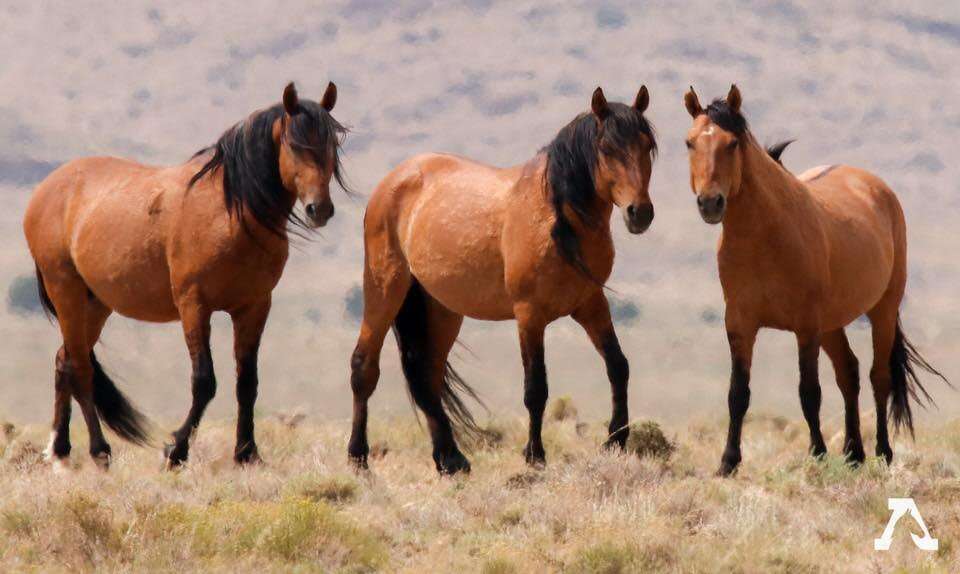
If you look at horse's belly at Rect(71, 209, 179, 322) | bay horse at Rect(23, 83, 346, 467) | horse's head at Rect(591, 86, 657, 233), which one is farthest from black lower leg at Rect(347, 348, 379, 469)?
horse's head at Rect(591, 86, 657, 233)

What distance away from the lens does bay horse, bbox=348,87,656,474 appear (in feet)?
35.3

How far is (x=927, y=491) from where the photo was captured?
10.8 m

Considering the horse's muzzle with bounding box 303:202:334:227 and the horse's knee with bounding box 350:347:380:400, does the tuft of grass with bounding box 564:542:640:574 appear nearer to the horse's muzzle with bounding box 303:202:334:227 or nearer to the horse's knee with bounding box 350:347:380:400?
the horse's muzzle with bounding box 303:202:334:227

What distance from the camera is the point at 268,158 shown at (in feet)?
37.8

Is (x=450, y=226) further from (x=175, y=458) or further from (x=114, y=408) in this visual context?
(x=114, y=408)

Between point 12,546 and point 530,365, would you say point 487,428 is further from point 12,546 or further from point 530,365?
point 12,546

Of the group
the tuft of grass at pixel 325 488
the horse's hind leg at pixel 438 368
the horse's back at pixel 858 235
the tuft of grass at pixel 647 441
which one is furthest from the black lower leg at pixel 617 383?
the tuft of grass at pixel 325 488

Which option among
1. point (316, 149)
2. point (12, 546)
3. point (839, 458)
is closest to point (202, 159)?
point (316, 149)

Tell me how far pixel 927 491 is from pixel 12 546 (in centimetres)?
624

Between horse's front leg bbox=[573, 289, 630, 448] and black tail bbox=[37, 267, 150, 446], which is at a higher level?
horse's front leg bbox=[573, 289, 630, 448]

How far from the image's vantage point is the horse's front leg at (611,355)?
11.3 meters

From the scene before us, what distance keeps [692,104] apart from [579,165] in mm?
967

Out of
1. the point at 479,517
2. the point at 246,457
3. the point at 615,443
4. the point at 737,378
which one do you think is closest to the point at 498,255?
the point at 615,443

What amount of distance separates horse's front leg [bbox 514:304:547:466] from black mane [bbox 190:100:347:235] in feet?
5.70
